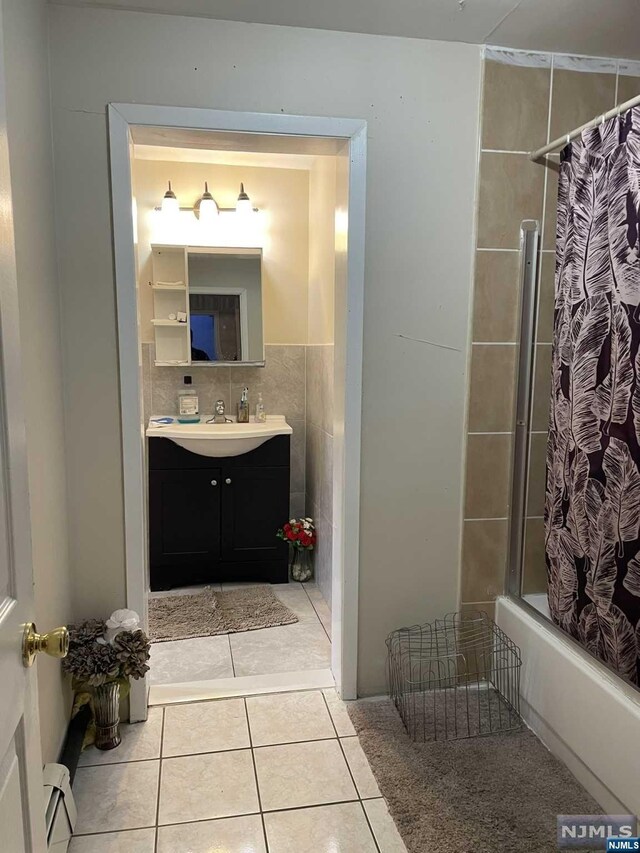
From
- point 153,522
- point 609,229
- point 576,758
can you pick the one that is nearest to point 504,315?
point 609,229

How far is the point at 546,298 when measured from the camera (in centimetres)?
233

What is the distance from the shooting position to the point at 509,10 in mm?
1958

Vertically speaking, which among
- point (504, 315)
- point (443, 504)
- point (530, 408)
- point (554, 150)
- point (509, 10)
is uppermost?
point (509, 10)

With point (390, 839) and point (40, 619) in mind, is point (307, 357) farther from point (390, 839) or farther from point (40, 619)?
point (390, 839)

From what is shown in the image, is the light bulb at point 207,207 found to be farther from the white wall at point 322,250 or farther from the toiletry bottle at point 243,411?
the toiletry bottle at point 243,411

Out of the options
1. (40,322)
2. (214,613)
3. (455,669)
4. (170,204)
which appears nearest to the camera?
(40,322)

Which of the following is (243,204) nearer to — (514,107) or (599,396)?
(514,107)

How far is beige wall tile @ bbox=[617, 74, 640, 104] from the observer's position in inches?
89.0

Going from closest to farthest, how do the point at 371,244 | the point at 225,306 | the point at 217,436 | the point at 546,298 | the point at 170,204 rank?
the point at 371,244
the point at 546,298
the point at 217,436
the point at 170,204
the point at 225,306

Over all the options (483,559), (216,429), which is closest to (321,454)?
(216,429)

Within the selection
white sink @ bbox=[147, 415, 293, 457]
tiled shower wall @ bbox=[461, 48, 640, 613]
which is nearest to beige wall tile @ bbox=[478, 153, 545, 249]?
tiled shower wall @ bbox=[461, 48, 640, 613]

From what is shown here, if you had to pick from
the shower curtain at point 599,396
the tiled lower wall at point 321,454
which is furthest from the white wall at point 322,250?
the shower curtain at point 599,396

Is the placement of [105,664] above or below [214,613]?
above

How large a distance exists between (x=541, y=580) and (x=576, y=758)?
27.1 inches
